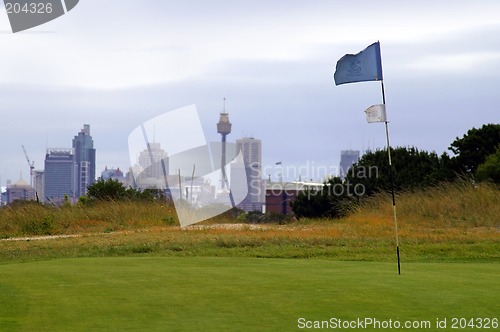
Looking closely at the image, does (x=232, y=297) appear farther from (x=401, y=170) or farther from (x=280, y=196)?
(x=280, y=196)

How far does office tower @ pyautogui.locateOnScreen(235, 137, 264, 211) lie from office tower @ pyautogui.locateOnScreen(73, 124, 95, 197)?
48.9m

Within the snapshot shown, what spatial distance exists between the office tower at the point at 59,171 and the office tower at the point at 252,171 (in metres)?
41.3

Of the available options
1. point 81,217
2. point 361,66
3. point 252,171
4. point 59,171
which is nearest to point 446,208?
point 81,217

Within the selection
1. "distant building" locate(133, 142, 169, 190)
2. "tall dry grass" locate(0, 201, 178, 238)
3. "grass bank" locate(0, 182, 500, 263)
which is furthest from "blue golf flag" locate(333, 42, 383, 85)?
"distant building" locate(133, 142, 169, 190)

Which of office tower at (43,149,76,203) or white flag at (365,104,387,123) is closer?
white flag at (365,104,387,123)

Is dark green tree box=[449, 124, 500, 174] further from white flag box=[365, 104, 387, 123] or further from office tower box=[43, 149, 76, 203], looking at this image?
office tower box=[43, 149, 76, 203]

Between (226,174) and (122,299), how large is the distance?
3416cm

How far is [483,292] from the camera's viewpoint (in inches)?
486

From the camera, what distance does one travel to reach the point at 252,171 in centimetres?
6156

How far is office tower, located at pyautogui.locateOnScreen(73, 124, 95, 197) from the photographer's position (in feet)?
491

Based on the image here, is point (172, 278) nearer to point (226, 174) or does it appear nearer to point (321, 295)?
point (321, 295)

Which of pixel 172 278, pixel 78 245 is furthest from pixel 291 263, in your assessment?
pixel 78 245

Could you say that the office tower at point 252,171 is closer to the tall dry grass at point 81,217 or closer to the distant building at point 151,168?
the distant building at point 151,168

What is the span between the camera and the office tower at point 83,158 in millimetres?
149788
